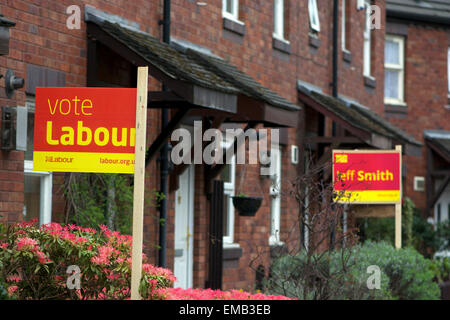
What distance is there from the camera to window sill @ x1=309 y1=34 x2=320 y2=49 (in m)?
16.3

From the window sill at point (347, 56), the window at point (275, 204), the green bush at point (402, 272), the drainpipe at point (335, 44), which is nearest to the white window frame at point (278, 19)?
the window at point (275, 204)

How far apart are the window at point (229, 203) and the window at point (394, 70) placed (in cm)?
1067

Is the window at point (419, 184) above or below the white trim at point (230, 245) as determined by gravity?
above

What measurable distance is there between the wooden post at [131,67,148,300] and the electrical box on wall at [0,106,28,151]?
96.0 inches

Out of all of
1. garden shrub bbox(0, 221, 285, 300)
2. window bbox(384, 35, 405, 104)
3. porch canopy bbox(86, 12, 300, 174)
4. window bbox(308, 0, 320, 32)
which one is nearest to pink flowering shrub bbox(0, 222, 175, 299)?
garden shrub bbox(0, 221, 285, 300)

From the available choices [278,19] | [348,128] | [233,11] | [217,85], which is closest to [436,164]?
[348,128]

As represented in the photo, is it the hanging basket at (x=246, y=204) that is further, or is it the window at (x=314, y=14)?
the window at (x=314, y=14)

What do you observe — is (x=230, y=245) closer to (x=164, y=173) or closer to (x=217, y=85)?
(x=164, y=173)

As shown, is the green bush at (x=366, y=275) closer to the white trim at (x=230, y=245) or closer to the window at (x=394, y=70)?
the white trim at (x=230, y=245)

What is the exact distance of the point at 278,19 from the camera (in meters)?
15.2

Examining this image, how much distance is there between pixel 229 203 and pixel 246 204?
106cm

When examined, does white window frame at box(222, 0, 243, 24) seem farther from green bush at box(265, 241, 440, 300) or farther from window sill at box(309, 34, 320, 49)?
green bush at box(265, 241, 440, 300)

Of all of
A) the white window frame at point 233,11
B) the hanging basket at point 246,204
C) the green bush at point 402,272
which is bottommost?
the green bush at point 402,272

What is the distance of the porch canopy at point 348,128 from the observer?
49.1ft
